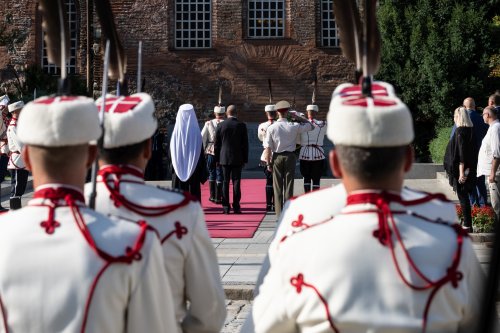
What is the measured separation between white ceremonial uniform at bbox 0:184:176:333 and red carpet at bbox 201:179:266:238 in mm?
11533

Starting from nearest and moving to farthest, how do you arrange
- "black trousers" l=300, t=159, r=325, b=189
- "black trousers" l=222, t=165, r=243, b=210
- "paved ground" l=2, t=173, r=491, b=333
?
"paved ground" l=2, t=173, r=491, b=333
"black trousers" l=300, t=159, r=325, b=189
"black trousers" l=222, t=165, r=243, b=210

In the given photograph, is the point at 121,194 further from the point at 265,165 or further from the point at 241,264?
the point at 265,165

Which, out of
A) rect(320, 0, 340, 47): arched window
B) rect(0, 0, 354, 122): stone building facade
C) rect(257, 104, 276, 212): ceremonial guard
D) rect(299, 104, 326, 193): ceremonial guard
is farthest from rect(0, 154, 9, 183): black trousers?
rect(320, 0, 340, 47): arched window

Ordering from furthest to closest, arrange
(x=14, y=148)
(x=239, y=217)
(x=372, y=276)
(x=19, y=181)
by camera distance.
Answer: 1. (x=19, y=181)
2. (x=239, y=217)
3. (x=14, y=148)
4. (x=372, y=276)

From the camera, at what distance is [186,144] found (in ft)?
54.6

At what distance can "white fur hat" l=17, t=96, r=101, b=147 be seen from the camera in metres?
3.54

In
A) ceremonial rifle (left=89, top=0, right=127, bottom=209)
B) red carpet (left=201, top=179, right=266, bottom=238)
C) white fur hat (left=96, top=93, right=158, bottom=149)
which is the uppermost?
ceremonial rifle (left=89, top=0, right=127, bottom=209)

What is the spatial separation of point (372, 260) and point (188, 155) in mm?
13452

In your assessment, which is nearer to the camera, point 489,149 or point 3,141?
point 489,149

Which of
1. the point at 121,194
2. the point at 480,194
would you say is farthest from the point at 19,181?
the point at 121,194

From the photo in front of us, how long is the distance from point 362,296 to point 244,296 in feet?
22.7

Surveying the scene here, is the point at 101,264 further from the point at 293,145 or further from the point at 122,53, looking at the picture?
the point at 293,145

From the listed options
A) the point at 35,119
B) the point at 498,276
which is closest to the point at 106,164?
the point at 35,119

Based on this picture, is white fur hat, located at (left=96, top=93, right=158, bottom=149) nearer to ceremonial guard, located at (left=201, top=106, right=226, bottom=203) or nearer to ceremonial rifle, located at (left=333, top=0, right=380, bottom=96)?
ceremonial rifle, located at (left=333, top=0, right=380, bottom=96)
